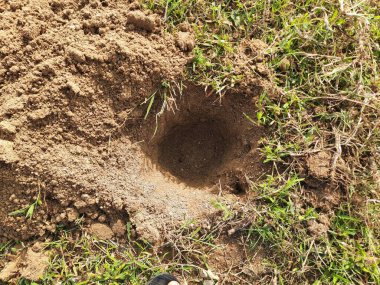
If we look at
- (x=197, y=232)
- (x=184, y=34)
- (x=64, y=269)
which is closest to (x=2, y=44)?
(x=184, y=34)

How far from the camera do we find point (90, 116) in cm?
221

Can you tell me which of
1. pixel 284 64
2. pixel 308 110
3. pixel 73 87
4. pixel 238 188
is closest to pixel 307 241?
pixel 238 188

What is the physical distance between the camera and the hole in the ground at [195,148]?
2592 millimetres

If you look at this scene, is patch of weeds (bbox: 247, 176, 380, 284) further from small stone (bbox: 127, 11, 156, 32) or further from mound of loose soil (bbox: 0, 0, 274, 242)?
small stone (bbox: 127, 11, 156, 32)

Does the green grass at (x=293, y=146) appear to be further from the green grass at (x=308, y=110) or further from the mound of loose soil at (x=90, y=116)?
the mound of loose soil at (x=90, y=116)

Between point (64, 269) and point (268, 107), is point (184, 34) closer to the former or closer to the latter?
point (268, 107)

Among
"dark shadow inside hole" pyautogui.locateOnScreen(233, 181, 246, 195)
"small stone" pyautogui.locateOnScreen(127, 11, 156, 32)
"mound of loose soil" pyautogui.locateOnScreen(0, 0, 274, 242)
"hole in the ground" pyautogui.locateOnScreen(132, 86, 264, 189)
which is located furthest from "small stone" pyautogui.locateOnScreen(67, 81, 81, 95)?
"dark shadow inside hole" pyautogui.locateOnScreen(233, 181, 246, 195)

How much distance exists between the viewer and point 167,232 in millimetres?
2275

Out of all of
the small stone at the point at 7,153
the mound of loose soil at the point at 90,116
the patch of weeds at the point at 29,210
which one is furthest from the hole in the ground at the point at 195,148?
the small stone at the point at 7,153

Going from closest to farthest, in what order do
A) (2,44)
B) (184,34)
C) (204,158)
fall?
(2,44)
(184,34)
(204,158)

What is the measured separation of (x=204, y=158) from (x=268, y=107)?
636 mm

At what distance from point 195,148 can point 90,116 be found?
853mm

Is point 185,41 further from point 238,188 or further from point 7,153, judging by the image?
point 7,153

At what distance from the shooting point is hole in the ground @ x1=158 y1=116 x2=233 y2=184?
2.59m
